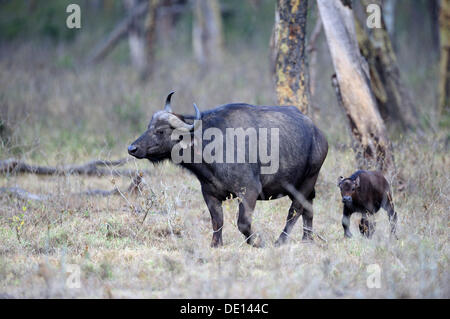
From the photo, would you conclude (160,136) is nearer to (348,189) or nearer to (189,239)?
(189,239)

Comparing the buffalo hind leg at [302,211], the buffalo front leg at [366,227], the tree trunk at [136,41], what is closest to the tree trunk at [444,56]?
the buffalo front leg at [366,227]

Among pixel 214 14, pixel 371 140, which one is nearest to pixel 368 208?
pixel 371 140

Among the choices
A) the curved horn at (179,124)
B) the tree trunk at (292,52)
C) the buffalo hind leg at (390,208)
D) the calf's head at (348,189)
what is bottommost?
the buffalo hind leg at (390,208)

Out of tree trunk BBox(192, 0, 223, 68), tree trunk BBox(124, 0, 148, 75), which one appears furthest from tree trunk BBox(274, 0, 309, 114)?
tree trunk BBox(192, 0, 223, 68)

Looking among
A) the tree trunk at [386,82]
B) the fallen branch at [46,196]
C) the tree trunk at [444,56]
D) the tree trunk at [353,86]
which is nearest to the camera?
the fallen branch at [46,196]

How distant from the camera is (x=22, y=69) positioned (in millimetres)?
19938

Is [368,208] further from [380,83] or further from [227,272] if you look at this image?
[380,83]

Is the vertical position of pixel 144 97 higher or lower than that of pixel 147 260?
higher

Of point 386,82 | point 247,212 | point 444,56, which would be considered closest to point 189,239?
point 247,212

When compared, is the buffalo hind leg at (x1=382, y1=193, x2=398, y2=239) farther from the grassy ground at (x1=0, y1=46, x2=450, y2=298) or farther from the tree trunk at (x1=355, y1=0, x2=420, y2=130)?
the tree trunk at (x1=355, y1=0, x2=420, y2=130)

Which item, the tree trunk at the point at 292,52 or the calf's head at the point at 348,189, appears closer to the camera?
the calf's head at the point at 348,189

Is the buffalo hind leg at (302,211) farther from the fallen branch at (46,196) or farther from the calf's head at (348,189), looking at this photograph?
the fallen branch at (46,196)

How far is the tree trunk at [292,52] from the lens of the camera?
10.2 m
